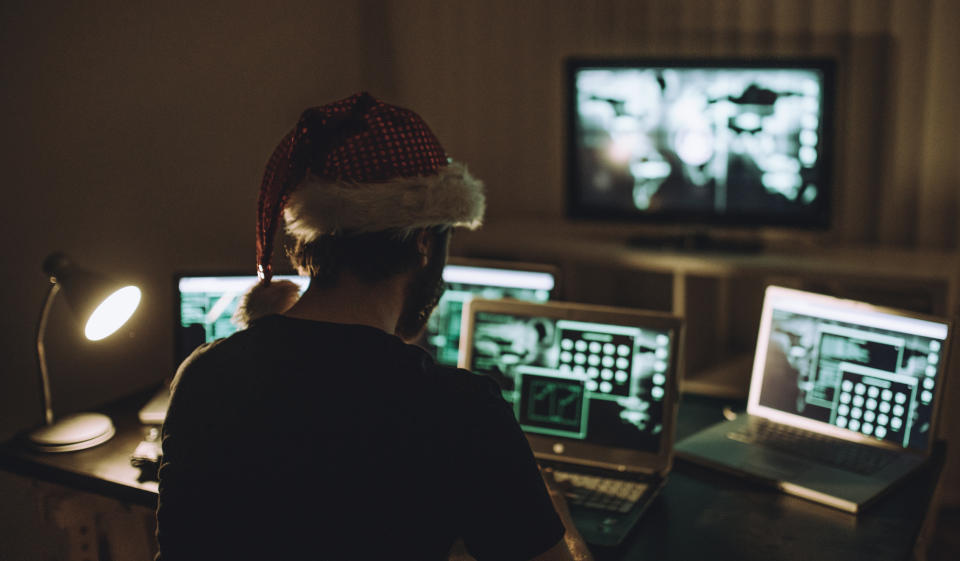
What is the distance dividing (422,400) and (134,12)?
159 cm

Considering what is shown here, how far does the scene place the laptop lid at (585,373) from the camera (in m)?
1.65

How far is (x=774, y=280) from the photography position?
87.4 inches

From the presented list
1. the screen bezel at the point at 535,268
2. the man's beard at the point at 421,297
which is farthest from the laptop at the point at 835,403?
the man's beard at the point at 421,297

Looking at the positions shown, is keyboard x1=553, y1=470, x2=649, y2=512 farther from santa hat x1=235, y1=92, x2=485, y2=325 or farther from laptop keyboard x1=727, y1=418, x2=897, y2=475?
santa hat x1=235, y1=92, x2=485, y2=325

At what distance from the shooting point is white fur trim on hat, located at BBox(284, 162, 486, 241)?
1.09m

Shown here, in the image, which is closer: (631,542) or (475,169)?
(631,542)

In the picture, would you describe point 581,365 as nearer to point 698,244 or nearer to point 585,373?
point 585,373

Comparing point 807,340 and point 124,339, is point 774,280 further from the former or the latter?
point 124,339

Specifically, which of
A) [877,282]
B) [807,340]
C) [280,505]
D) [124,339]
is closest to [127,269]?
[124,339]

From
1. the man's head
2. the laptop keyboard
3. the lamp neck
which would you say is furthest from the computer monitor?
the lamp neck

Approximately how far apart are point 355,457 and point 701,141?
160 centimetres

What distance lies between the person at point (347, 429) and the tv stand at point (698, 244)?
1.30 meters

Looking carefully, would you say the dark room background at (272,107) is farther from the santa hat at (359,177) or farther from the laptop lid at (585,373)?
the santa hat at (359,177)

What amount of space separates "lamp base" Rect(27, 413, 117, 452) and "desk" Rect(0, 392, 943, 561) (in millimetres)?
19
